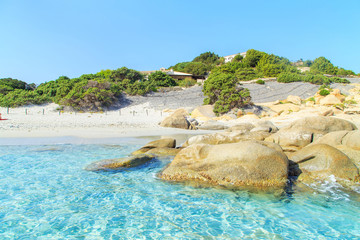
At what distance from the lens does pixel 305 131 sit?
848 centimetres

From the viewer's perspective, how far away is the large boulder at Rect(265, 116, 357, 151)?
8289 mm

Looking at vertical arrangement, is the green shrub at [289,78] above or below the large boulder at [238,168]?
above

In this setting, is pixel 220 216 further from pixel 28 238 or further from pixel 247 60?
pixel 247 60

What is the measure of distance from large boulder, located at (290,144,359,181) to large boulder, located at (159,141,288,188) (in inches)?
37.3

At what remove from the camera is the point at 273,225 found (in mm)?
3738

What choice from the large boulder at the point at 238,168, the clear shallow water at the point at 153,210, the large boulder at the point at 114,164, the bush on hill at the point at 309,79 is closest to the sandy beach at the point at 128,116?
the bush on hill at the point at 309,79

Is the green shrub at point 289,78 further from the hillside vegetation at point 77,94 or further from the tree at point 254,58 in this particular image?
the hillside vegetation at point 77,94

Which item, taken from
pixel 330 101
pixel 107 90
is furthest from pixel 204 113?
pixel 330 101

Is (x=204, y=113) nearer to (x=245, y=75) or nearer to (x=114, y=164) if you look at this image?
(x=114, y=164)

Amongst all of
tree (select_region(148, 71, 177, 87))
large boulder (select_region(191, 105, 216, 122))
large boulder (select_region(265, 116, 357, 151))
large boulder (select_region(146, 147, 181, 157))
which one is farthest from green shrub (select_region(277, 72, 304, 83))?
large boulder (select_region(146, 147, 181, 157))

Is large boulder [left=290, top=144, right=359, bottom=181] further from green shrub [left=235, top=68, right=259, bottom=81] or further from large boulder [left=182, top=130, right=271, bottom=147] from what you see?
green shrub [left=235, top=68, right=259, bottom=81]

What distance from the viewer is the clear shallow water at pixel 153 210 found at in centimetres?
350

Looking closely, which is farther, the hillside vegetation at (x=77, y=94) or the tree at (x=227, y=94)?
the hillside vegetation at (x=77, y=94)

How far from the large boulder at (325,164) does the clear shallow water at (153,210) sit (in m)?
0.45
